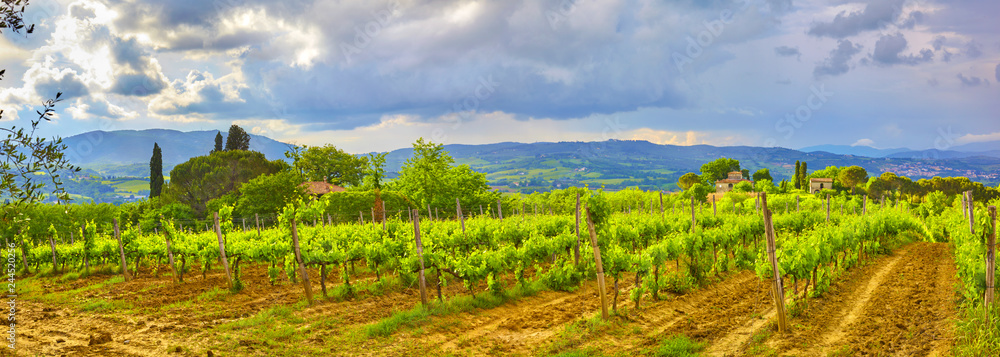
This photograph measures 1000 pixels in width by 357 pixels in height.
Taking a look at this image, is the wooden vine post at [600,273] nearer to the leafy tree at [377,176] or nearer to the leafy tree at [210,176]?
the leafy tree at [377,176]

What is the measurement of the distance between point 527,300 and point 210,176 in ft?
158

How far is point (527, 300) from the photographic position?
40.7 feet

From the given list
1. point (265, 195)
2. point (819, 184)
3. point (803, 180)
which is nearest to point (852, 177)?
point (819, 184)

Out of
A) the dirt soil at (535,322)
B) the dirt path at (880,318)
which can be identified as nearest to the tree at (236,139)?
the dirt soil at (535,322)

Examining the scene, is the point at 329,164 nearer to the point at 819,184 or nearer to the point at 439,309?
the point at 439,309

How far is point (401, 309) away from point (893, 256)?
19.2m

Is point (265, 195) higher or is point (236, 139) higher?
point (236, 139)

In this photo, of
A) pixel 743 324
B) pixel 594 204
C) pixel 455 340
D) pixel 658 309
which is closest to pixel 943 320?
pixel 743 324

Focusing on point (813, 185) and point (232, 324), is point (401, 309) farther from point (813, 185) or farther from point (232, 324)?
point (813, 185)

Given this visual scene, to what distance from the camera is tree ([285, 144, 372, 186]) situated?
205 feet

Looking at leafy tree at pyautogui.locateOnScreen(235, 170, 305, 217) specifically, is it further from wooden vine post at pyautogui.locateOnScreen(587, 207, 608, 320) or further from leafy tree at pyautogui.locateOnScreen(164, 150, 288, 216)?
Answer: wooden vine post at pyautogui.locateOnScreen(587, 207, 608, 320)

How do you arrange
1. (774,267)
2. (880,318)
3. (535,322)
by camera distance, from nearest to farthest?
(774,267), (880,318), (535,322)

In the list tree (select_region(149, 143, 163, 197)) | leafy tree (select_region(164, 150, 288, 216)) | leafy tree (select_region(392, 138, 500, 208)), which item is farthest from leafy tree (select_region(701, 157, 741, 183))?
tree (select_region(149, 143, 163, 197))

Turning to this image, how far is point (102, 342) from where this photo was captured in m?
9.08
